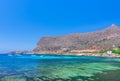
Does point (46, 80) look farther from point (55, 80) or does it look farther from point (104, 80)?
point (104, 80)

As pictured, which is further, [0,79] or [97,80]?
[0,79]

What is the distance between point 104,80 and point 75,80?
4.54 metres

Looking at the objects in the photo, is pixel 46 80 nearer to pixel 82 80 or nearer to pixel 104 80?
pixel 82 80

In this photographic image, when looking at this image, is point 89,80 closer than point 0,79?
Yes

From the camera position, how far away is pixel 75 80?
36.7 m

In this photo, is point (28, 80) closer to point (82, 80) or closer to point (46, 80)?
point (46, 80)

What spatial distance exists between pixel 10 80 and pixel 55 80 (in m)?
7.40

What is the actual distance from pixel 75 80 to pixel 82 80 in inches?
43.5

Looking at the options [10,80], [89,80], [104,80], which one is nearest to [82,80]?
[89,80]

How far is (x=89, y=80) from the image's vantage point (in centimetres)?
3656

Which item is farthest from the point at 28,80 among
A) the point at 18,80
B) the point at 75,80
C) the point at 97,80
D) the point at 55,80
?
the point at 97,80

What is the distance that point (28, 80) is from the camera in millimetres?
37562

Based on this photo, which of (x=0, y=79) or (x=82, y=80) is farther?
(x=0, y=79)

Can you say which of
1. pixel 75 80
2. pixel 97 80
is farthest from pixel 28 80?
pixel 97 80
